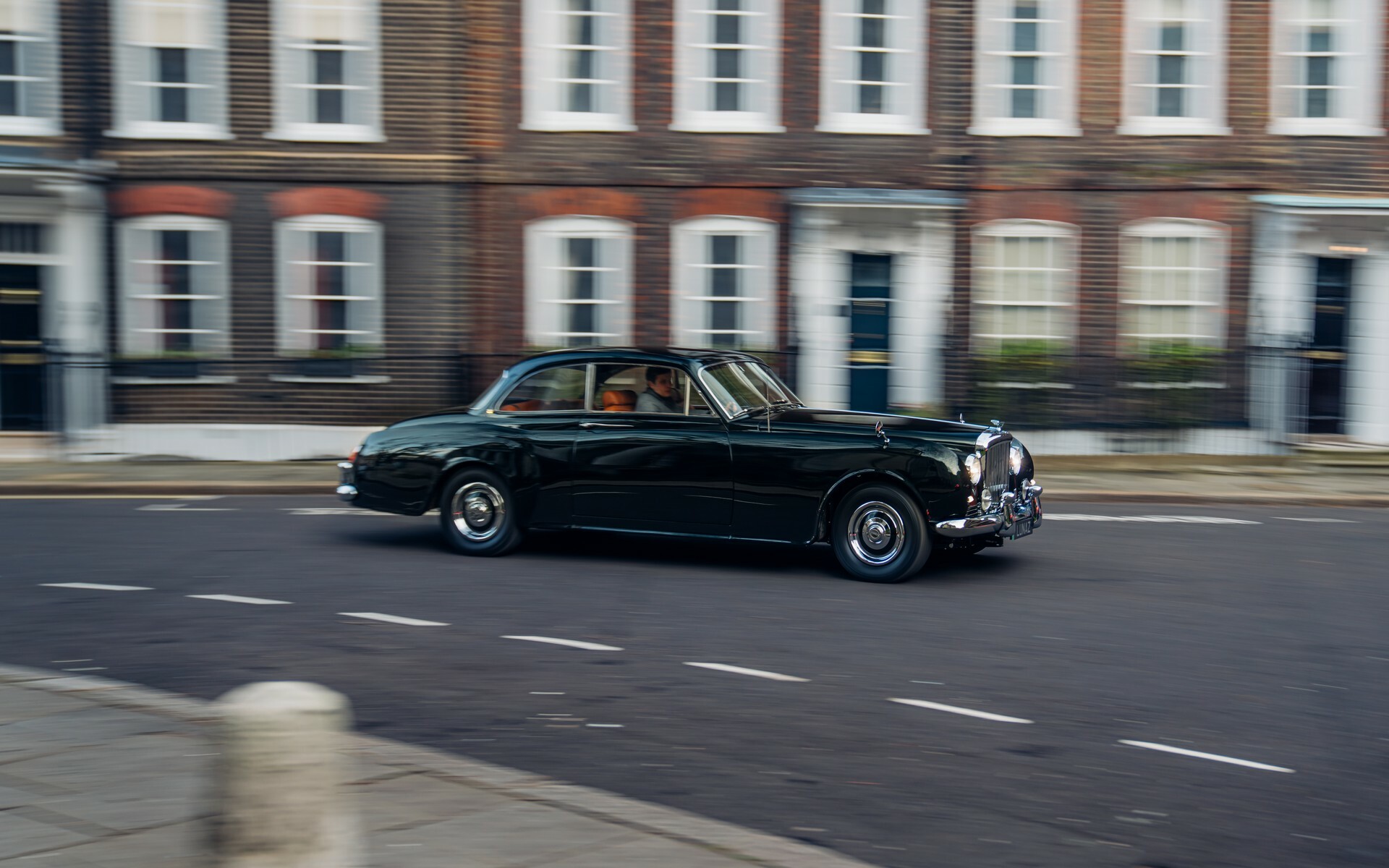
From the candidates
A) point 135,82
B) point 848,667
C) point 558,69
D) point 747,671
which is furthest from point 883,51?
point 747,671

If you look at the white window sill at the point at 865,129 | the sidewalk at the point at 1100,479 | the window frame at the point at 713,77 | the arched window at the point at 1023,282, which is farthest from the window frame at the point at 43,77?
the arched window at the point at 1023,282

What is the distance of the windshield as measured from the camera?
386 inches

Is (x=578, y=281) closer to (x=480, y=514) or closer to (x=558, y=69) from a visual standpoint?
(x=558, y=69)

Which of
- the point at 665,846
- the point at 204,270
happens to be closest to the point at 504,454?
the point at 665,846

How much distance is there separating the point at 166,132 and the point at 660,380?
12.2 m

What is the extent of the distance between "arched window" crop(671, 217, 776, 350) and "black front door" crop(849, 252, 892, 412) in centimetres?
116

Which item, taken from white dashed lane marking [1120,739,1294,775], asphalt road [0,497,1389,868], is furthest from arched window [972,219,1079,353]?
white dashed lane marking [1120,739,1294,775]

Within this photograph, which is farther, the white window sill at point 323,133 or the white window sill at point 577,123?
the white window sill at point 577,123

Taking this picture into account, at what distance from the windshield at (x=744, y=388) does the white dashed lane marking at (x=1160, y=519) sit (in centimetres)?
357

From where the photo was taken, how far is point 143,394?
19172 mm

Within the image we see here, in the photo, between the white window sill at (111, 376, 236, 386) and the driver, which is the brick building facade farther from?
the driver

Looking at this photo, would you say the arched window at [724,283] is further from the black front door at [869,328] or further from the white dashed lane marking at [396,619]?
the white dashed lane marking at [396,619]

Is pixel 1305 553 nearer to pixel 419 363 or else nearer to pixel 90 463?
pixel 419 363

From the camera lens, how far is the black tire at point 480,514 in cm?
1016
